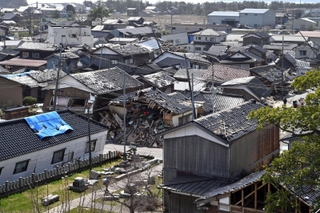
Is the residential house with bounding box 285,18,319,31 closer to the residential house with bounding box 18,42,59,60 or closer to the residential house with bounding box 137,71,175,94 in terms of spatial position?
the residential house with bounding box 18,42,59,60

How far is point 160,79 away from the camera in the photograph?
99.3ft

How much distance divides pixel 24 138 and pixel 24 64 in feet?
74.0

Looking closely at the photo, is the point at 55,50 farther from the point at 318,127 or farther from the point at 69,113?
the point at 318,127

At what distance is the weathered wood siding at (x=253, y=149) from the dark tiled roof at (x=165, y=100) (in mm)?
6129

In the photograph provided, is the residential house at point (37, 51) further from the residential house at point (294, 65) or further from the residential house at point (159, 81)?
the residential house at point (294, 65)

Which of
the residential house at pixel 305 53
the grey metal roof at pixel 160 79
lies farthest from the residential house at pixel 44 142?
the residential house at pixel 305 53

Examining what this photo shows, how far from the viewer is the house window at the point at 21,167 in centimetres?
1617

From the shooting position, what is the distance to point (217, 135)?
13328mm

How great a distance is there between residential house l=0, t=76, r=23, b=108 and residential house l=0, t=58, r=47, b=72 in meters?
8.92

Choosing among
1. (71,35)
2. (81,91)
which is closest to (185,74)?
(81,91)

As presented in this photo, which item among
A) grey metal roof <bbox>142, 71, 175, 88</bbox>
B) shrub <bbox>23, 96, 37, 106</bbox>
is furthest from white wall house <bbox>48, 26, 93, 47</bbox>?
shrub <bbox>23, 96, 37, 106</bbox>

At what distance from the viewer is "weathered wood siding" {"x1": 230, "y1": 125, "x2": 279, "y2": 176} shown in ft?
45.2

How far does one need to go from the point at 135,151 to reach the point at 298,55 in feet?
97.6

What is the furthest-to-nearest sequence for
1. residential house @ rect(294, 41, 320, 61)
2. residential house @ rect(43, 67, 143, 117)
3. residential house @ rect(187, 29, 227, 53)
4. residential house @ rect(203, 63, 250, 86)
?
1. residential house @ rect(187, 29, 227, 53)
2. residential house @ rect(294, 41, 320, 61)
3. residential house @ rect(203, 63, 250, 86)
4. residential house @ rect(43, 67, 143, 117)
